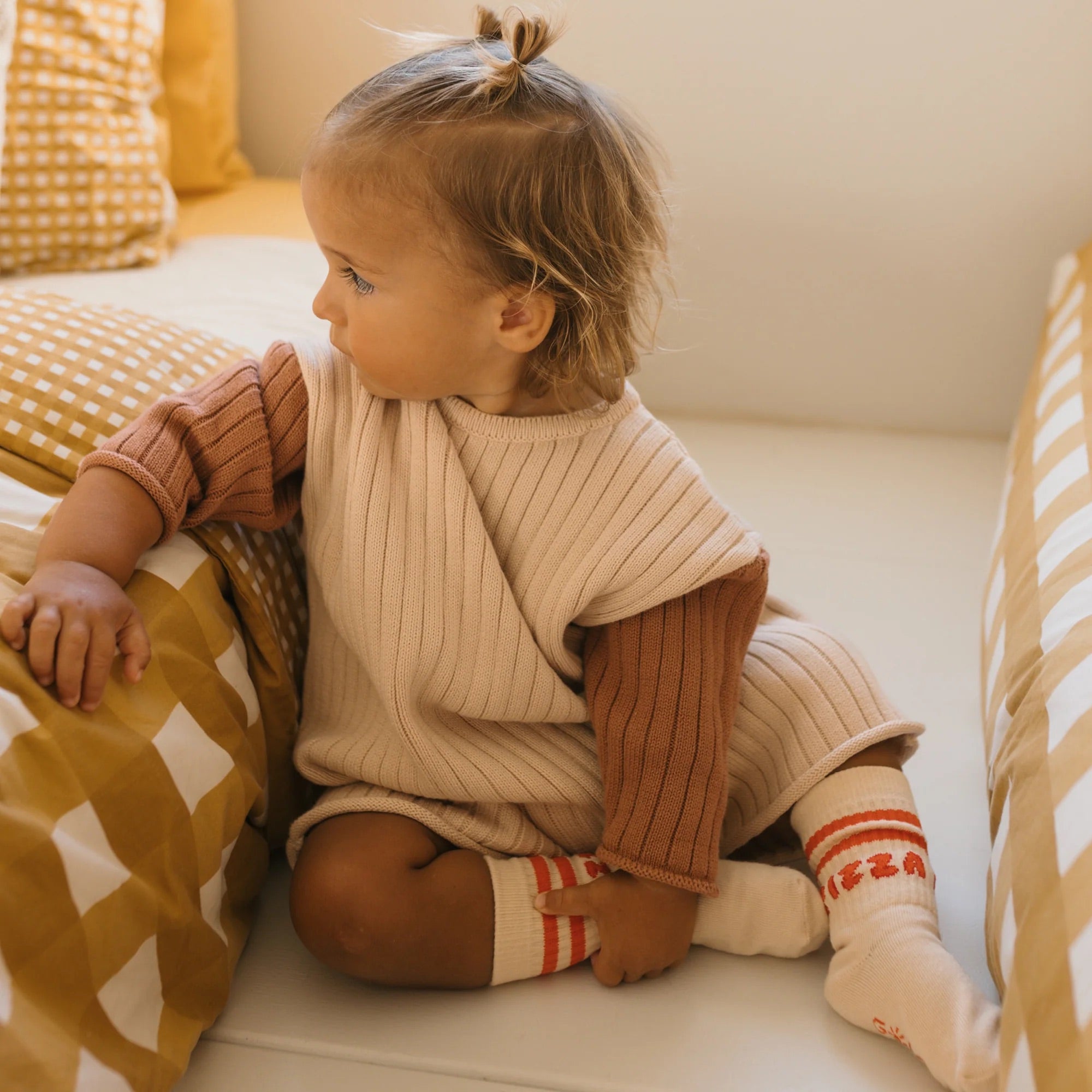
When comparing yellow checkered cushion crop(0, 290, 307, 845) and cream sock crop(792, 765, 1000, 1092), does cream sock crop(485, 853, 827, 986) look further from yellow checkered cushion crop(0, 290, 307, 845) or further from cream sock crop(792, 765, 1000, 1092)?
yellow checkered cushion crop(0, 290, 307, 845)

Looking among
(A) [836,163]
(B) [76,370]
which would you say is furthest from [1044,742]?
(A) [836,163]

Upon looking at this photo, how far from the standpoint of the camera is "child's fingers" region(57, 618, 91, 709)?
655 millimetres

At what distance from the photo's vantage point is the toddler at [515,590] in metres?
0.76

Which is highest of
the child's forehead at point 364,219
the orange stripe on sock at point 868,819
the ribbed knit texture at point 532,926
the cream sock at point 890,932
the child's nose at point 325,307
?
the child's forehead at point 364,219

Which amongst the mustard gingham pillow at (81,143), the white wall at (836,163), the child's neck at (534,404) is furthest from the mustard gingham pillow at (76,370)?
the white wall at (836,163)

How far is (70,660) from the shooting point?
0.66m

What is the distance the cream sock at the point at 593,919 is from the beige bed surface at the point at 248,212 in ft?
2.61

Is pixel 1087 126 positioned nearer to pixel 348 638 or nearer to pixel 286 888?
pixel 348 638

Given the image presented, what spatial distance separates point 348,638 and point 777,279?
3.20ft

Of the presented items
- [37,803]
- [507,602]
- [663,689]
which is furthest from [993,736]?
[37,803]

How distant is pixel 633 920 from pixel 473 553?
27cm

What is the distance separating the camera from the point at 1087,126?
1488 millimetres

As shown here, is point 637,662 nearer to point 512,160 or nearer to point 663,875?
point 663,875

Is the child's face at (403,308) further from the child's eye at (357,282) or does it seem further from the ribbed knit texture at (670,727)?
the ribbed knit texture at (670,727)
